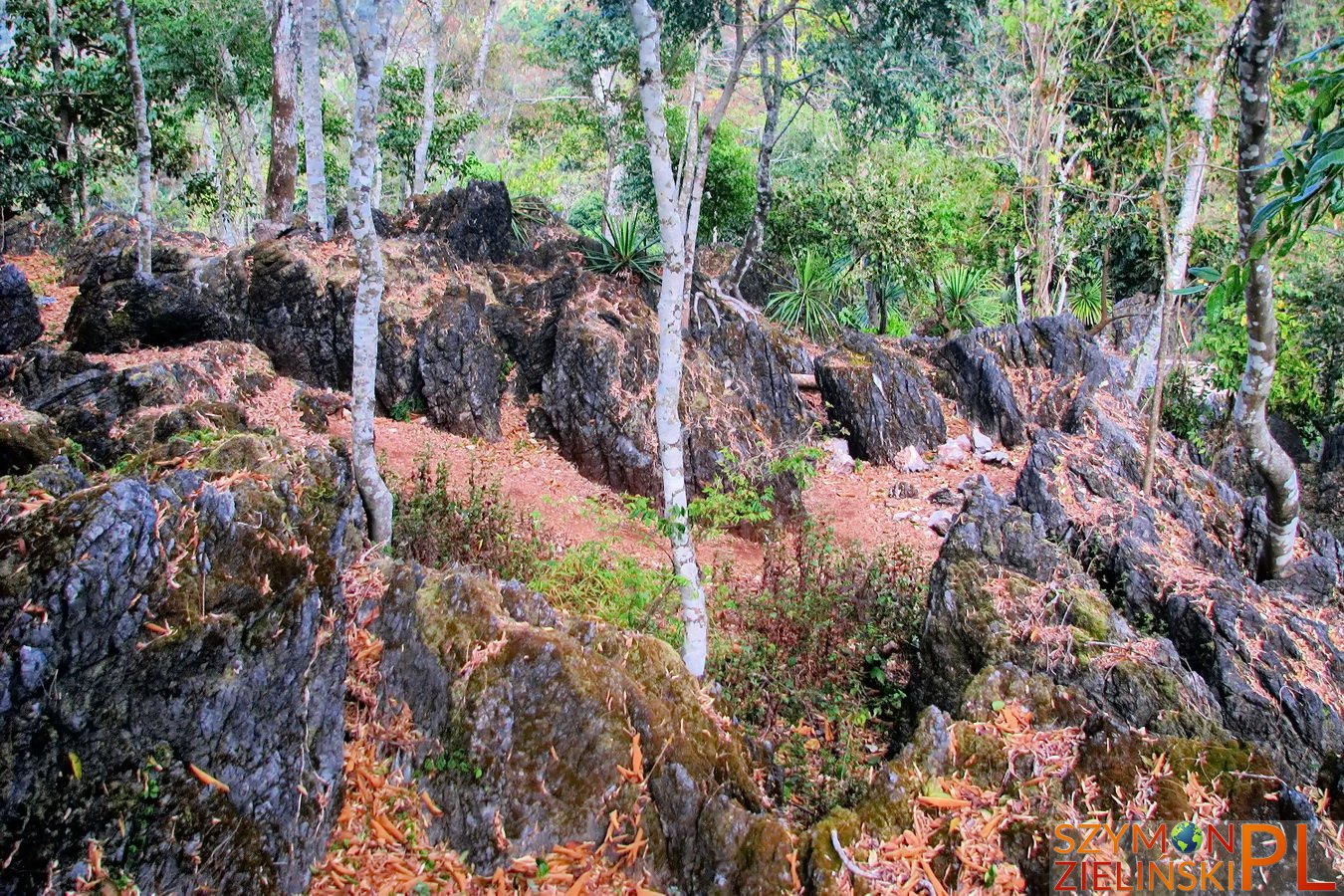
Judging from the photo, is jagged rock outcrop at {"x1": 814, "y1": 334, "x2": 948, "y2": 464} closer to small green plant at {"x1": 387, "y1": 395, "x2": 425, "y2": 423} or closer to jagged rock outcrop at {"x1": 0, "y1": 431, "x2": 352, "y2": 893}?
small green plant at {"x1": 387, "y1": 395, "x2": 425, "y2": 423}

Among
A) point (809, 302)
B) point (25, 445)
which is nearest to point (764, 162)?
point (809, 302)

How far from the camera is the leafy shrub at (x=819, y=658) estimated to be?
481 centimetres

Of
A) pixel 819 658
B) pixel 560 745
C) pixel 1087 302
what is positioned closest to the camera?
pixel 560 745

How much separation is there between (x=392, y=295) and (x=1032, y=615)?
787cm

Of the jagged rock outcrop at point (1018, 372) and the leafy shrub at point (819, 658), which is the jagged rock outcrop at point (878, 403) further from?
the leafy shrub at point (819, 658)

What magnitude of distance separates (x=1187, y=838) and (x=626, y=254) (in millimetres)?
9447

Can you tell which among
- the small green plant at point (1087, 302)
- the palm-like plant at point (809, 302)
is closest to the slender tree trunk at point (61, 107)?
the palm-like plant at point (809, 302)

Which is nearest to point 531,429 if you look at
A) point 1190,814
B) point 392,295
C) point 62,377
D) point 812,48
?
point 392,295

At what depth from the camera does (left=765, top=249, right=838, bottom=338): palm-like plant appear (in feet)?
44.9

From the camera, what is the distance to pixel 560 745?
3.48 metres

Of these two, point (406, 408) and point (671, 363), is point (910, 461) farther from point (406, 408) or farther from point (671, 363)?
point (671, 363)

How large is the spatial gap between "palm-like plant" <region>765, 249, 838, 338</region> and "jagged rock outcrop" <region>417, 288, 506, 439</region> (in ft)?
19.5

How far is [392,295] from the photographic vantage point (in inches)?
376

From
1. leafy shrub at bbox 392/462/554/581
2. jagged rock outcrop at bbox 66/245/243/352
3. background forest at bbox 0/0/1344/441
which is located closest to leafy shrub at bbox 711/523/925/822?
leafy shrub at bbox 392/462/554/581
